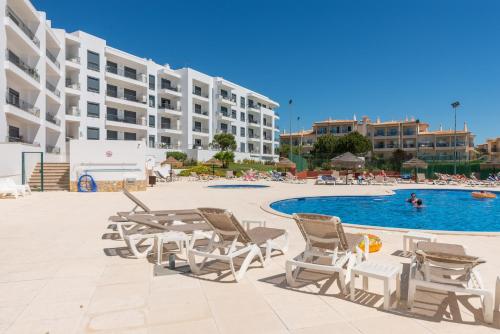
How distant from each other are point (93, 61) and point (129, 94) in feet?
20.2

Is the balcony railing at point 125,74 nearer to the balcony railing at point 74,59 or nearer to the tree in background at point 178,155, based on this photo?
the balcony railing at point 74,59

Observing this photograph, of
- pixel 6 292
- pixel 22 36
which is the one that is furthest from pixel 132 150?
pixel 6 292

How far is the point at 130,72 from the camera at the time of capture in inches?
1688

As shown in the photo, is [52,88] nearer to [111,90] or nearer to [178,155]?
[111,90]

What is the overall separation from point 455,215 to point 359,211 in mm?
3722

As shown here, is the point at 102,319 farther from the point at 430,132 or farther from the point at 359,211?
the point at 430,132

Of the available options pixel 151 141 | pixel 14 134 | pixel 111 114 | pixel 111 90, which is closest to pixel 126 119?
pixel 111 114

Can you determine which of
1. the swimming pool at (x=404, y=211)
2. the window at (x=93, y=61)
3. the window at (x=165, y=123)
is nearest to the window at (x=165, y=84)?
the window at (x=165, y=123)

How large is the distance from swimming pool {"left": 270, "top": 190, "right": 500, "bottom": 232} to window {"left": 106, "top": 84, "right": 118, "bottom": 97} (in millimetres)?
31650

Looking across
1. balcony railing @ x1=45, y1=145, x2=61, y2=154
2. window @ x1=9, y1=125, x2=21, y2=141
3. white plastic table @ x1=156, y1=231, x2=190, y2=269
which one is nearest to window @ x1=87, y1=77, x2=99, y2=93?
balcony railing @ x1=45, y1=145, x2=61, y2=154

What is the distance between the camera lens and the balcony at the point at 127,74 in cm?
4025

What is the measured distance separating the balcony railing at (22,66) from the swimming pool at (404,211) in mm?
22553

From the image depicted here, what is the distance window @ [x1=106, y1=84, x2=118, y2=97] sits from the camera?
40.2 metres

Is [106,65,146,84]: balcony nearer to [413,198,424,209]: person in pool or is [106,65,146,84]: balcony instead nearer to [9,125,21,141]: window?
[9,125,21,141]: window
